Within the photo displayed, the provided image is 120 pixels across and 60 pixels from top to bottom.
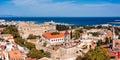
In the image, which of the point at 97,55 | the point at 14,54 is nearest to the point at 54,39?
the point at 14,54

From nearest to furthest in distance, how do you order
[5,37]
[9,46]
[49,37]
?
[9,46] → [5,37] → [49,37]

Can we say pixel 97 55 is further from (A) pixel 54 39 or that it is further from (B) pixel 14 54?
(A) pixel 54 39

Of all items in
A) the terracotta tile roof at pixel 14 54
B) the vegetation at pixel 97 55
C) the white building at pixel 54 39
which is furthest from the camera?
the white building at pixel 54 39

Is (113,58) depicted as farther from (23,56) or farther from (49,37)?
(49,37)

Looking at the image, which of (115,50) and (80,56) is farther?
(115,50)

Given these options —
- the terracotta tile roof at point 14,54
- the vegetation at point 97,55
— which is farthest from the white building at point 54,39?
the vegetation at point 97,55

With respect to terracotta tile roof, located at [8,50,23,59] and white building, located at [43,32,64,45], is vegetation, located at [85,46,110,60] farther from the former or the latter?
white building, located at [43,32,64,45]

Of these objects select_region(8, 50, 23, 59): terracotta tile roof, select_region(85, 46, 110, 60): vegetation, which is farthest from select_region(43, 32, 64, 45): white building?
select_region(85, 46, 110, 60): vegetation

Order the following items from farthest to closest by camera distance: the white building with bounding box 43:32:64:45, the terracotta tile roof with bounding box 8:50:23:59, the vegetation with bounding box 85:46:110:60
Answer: the white building with bounding box 43:32:64:45 → the terracotta tile roof with bounding box 8:50:23:59 → the vegetation with bounding box 85:46:110:60

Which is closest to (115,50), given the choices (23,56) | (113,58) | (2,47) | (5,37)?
(113,58)

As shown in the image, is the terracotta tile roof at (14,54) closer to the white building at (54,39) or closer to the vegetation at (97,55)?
the vegetation at (97,55)

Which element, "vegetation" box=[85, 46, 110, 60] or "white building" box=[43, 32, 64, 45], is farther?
"white building" box=[43, 32, 64, 45]
